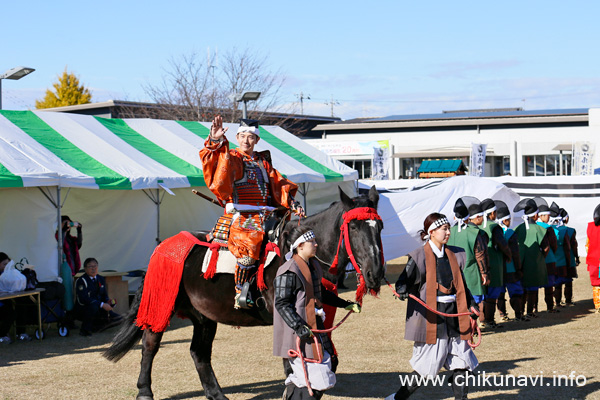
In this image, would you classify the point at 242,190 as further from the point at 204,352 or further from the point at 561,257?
the point at 561,257

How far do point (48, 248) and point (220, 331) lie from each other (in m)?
2.90

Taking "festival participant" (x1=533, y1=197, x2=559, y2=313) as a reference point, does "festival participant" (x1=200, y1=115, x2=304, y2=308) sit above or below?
above

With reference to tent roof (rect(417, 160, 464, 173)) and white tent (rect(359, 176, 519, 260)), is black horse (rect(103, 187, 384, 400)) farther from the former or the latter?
tent roof (rect(417, 160, 464, 173))

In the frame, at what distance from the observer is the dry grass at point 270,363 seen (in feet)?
22.8

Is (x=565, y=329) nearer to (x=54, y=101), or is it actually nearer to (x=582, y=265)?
(x=582, y=265)

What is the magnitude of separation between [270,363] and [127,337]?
199 cm

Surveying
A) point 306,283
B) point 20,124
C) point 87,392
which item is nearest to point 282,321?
point 306,283

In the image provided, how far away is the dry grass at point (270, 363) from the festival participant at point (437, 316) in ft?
3.00

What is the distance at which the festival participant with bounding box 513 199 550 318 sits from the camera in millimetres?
Result: 11219

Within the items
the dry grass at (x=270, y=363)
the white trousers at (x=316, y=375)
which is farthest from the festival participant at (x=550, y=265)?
the white trousers at (x=316, y=375)

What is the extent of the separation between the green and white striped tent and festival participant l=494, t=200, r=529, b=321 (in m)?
4.99

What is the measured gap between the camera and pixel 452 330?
19.4 ft

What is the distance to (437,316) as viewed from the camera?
19.3ft

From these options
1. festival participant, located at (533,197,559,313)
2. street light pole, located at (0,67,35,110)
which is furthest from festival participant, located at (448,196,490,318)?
street light pole, located at (0,67,35,110)
